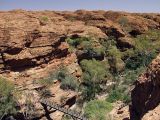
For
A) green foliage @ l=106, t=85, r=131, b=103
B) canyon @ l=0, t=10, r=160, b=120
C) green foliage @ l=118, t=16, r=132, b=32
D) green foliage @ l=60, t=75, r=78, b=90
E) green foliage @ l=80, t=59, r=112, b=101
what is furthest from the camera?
green foliage @ l=118, t=16, r=132, b=32

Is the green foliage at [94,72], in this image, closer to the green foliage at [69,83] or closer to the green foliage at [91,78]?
the green foliage at [91,78]

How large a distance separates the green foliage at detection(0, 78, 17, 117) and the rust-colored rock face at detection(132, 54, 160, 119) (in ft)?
88.7

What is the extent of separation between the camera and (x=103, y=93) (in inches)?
2291

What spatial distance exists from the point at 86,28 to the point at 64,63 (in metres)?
18.8

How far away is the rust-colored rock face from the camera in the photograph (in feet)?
49.6

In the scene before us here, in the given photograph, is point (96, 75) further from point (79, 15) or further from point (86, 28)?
point (79, 15)

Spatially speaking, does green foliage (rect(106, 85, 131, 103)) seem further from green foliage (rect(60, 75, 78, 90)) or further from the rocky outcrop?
the rocky outcrop

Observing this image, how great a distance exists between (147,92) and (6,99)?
29574 mm

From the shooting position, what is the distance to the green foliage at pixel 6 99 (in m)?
41.9

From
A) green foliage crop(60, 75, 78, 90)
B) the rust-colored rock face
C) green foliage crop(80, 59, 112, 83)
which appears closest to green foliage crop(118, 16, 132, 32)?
green foliage crop(80, 59, 112, 83)

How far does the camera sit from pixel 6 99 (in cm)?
4300

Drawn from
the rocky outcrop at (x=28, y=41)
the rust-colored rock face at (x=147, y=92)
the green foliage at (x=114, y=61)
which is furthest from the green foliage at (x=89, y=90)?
the rust-colored rock face at (x=147, y=92)

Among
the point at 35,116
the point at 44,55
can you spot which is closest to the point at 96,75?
the point at 44,55

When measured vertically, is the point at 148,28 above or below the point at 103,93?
above
